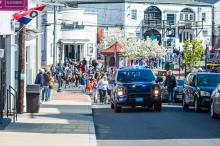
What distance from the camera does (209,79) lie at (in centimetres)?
3014

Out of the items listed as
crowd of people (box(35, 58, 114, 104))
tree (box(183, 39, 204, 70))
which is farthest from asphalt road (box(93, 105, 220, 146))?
tree (box(183, 39, 204, 70))

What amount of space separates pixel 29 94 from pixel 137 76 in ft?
20.3

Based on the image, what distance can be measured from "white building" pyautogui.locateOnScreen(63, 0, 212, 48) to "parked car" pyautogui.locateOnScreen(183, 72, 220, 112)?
59394mm

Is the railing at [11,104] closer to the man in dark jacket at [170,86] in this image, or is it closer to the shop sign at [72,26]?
the man in dark jacket at [170,86]

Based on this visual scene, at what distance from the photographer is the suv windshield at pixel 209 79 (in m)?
→ 29.8

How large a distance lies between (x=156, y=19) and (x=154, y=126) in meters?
72.0

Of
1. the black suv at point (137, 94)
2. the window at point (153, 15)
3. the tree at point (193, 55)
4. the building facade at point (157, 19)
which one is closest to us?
the black suv at point (137, 94)

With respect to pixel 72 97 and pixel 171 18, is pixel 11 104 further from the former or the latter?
pixel 171 18

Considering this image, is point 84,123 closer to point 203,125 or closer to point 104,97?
point 203,125

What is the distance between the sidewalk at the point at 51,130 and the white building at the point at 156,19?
64.4m

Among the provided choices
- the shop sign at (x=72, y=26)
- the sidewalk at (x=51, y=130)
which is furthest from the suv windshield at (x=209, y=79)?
the shop sign at (x=72, y=26)

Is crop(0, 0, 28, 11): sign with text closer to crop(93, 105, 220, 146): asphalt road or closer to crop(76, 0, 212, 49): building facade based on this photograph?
crop(93, 105, 220, 146): asphalt road

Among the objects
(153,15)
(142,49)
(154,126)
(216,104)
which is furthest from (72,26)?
(154,126)

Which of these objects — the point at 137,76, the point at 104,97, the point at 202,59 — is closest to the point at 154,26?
the point at 202,59
